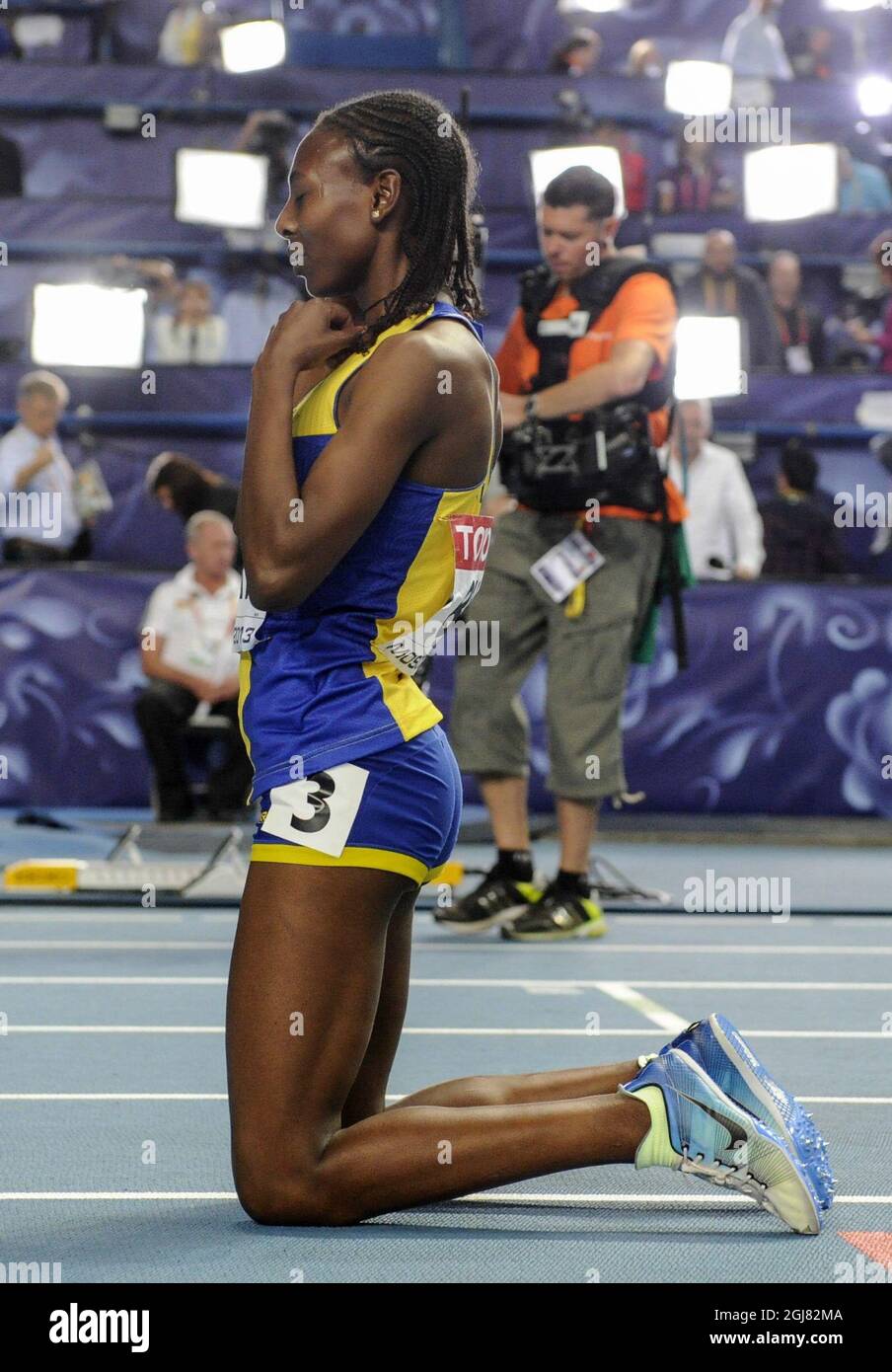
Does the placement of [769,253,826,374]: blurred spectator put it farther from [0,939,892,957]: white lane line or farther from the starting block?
[0,939,892,957]: white lane line

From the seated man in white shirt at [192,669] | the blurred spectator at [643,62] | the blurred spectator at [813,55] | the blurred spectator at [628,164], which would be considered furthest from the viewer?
the blurred spectator at [813,55]

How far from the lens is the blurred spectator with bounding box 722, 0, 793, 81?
47.8ft

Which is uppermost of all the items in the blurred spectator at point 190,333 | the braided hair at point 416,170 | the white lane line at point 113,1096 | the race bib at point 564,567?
the blurred spectator at point 190,333

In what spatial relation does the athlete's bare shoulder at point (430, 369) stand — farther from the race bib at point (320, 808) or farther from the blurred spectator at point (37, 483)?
the blurred spectator at point (37, 483)

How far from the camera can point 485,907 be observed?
5.68 metres

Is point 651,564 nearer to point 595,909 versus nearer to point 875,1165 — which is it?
point 595,909

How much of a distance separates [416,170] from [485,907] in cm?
330

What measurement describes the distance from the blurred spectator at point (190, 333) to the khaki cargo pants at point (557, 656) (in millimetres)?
6190

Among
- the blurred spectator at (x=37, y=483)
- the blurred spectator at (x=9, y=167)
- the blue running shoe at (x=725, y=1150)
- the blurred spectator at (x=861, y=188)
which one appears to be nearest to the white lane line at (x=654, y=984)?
the blue running shoe at (x=725, y=1150)

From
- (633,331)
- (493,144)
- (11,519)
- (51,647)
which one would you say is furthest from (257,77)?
(633,331)

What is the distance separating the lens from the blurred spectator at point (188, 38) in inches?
535

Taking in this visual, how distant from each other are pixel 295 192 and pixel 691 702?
6290mm

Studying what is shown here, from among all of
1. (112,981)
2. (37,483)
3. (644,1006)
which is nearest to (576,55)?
(37,483)
